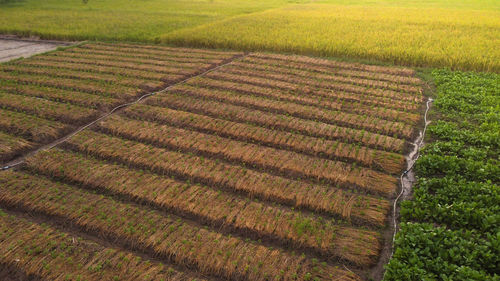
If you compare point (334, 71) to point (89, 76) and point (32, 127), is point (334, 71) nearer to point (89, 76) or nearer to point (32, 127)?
point (89, 76)

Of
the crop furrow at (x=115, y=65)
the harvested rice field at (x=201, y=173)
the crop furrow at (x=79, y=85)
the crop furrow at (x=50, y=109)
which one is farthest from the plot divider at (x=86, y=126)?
the crop furrow at (x=115, y=65)

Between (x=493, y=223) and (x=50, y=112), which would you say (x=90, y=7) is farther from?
(x=493, y=223)

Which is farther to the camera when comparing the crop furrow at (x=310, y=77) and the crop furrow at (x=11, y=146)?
the crop furrow at (x=310, y=77)

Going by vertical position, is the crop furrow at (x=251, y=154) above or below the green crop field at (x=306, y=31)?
below

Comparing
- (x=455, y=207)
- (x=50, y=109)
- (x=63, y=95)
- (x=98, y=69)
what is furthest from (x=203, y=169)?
(x=98, y=69)

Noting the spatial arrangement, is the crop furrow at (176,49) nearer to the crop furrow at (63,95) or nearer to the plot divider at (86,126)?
the plot divider at (86,126)

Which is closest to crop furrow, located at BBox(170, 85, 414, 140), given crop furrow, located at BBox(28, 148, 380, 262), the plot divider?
the plot divider

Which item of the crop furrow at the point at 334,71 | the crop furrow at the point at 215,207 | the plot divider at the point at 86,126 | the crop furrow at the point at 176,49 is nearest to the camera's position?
the crop furrow at the point at 215,207

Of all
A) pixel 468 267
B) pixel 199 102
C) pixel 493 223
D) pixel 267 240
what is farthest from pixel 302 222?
pixel 199 102
